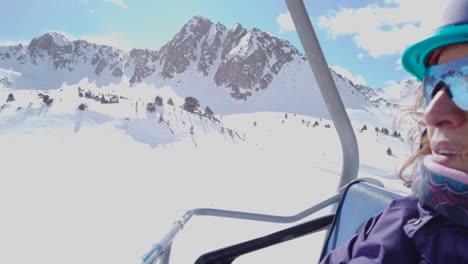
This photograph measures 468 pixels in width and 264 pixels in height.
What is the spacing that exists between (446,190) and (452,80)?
0.22m

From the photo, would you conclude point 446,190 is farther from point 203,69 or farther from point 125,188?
point 203,69

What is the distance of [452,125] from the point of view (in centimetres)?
64

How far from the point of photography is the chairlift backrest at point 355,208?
1.14 m

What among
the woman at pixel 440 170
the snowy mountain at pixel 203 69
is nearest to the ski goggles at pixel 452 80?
the woman at pixel 440 170

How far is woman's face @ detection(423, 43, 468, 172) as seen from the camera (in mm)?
623

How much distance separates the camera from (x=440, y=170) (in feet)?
2.15

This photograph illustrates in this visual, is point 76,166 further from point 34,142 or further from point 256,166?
point 256,166

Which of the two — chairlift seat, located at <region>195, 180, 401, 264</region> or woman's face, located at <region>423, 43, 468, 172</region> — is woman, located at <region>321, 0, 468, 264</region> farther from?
chairlift seat, located at <region>195, 180, 401, 264</region>

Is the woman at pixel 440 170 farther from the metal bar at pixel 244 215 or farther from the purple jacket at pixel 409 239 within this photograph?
the metal bar at pixel 244 215

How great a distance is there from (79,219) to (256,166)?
12.7 feet

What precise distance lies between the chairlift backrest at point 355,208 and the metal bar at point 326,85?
18cm

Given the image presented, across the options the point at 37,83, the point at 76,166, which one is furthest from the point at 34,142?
the point at 37,83

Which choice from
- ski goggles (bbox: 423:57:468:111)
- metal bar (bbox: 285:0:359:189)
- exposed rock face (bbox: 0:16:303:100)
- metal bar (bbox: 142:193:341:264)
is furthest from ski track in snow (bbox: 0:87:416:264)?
exposed rock face (bbox: 0:16:303:100)

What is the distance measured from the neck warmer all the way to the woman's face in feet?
0.05
